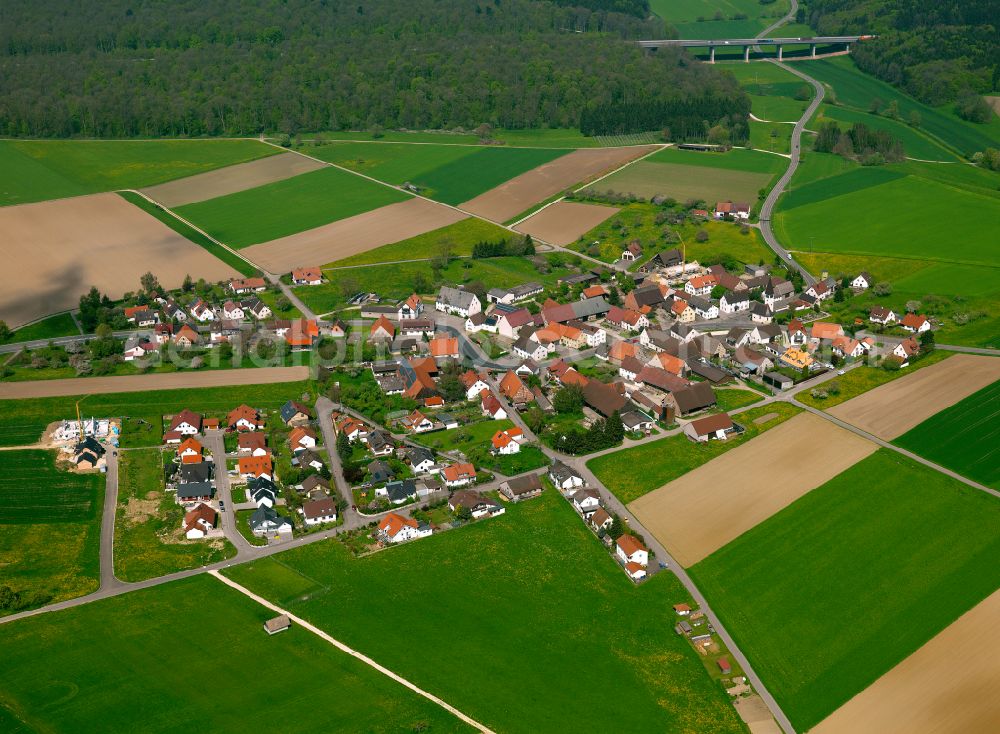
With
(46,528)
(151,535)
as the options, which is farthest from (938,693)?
(46,528)

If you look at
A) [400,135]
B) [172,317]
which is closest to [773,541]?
[172,317]

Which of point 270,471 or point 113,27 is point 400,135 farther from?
point 270,471

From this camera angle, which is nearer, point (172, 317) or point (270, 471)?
point (270, 471)

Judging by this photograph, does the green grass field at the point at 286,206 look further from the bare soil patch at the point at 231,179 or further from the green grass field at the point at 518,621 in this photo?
the green grass field at the point at 518,621

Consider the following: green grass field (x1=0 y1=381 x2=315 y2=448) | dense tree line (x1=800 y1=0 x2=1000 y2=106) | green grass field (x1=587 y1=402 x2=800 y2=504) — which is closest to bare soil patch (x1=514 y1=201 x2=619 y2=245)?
green grass field (x1=0 y1=381 x2=315 y2=448)

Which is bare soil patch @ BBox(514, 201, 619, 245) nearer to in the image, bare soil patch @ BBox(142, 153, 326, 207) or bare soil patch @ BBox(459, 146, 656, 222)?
bare soil patch @ BBox(459, 146, 656, 222)

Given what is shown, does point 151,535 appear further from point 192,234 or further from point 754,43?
point 754,43
